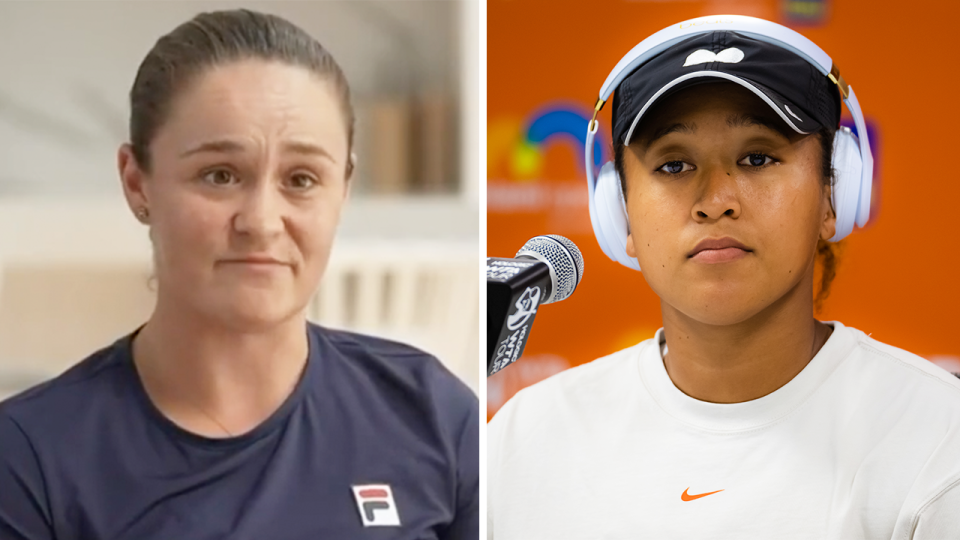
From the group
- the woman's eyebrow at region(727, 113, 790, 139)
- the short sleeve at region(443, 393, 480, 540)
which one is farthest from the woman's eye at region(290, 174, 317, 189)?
the woman's eyebrow at region(727, 113, 790, 139)

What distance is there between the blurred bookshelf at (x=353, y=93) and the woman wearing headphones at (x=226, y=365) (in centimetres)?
4

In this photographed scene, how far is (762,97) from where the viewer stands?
1.44 m

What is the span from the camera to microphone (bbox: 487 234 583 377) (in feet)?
4.25

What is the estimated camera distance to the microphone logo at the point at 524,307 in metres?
1.32

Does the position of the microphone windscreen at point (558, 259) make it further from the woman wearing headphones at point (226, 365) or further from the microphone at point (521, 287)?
the woman wearing headphones at point (226, 365)

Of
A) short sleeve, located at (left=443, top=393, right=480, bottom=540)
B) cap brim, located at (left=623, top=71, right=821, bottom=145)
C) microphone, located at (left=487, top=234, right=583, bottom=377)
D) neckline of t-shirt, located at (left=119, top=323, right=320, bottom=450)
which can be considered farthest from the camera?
short sleeve, located at (left=443, top=393, right=480, bottom=540)

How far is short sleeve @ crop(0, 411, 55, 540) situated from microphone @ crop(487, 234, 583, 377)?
2.71ft

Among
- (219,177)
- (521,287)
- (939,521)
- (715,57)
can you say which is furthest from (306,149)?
(939,521)

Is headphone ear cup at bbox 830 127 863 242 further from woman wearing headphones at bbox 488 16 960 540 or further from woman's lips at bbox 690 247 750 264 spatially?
woman's lips at bbox 690 247 750 264

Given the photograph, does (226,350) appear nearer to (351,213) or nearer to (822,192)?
(351,213)

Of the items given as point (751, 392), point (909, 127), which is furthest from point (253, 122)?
point (909, 127)

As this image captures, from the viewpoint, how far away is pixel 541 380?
5.57 feet

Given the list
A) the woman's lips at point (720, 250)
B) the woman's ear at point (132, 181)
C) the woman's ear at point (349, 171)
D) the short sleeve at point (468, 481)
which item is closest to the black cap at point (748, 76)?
the woman's lips at point (720, 250)

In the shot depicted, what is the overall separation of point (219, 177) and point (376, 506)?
2.22 ft
